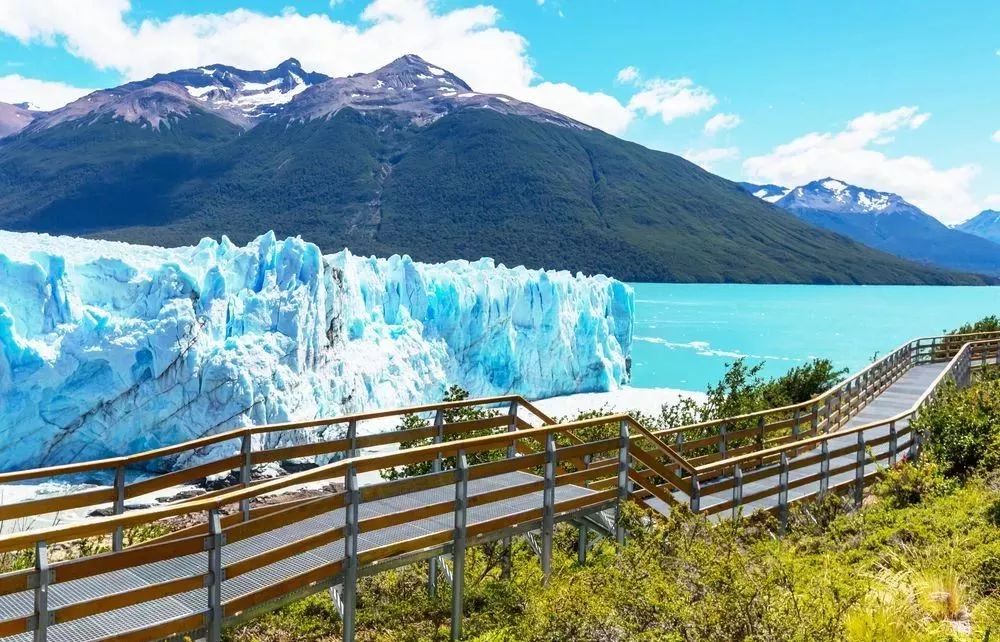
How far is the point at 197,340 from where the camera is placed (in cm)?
2092

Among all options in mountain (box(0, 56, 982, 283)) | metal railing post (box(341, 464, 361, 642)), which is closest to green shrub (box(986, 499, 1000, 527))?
metal railing post (box(341, 464, 361, 642))

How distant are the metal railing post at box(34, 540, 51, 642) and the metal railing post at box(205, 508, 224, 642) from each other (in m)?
0.75

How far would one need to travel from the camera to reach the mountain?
146625mm

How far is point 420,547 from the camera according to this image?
16.1 feet

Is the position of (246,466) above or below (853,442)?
above

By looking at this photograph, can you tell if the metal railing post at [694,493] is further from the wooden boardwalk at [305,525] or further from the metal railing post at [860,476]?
the metal railing post at [860,476]

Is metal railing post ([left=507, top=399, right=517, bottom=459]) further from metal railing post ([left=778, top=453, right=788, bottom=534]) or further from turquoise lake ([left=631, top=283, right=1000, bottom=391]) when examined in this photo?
turquoise lake ([left=631, top=283, right=1000, bottom=391])

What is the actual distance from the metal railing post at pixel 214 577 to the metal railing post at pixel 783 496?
5691 mm

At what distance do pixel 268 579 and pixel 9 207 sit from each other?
182488 mm

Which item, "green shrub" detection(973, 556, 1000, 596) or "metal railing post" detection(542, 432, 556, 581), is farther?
"metal railing post" detection(542, 432, 556, 581)

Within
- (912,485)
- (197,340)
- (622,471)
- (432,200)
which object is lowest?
(197,340)

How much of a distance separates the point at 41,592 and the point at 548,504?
11.0 ft

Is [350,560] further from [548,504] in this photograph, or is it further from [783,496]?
[783,496]

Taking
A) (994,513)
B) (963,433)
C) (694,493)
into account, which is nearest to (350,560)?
(694,493)
